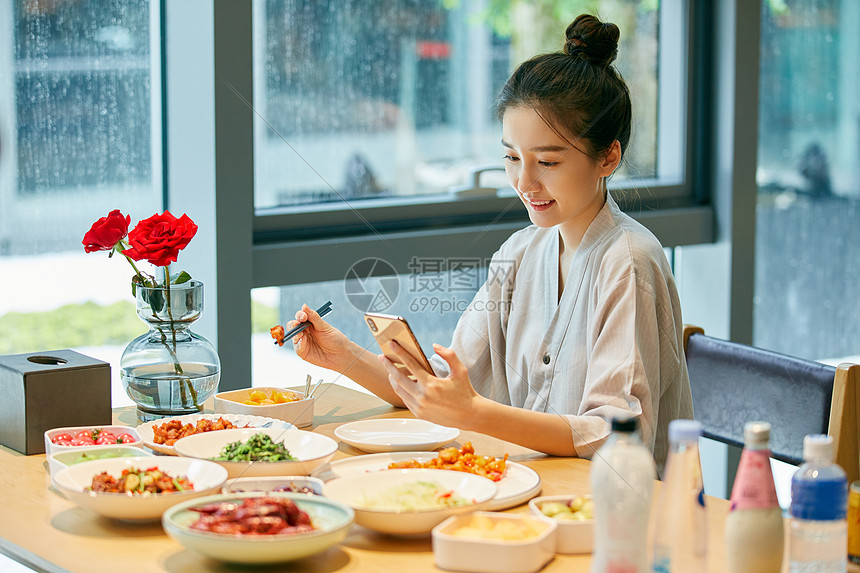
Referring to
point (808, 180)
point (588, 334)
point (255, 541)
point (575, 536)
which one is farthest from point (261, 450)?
point (808, 180)

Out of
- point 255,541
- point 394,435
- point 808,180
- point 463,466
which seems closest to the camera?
point 255,541

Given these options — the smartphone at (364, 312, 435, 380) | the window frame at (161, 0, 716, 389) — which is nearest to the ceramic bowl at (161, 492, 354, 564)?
the smartphone at (364, 312, 435, 380)

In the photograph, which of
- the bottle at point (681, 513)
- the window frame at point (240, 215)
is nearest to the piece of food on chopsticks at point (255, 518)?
the bottle at point (681, 513)

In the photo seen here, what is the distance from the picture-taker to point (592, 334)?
160 centimetres

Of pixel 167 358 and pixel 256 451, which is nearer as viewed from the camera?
pixel 256 451

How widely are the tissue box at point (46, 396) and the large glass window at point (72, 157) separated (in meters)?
0.68

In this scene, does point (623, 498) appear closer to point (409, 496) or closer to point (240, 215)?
point (409, 496)

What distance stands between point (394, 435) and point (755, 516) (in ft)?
2.30

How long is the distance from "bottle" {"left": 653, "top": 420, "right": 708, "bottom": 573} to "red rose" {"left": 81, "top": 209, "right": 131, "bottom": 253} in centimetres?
98

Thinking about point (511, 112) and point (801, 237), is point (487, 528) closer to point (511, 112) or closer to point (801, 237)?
point (511, 112)

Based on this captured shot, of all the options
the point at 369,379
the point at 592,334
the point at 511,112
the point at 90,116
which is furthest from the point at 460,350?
the point at 90,116

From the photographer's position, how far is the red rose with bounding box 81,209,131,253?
1.55m

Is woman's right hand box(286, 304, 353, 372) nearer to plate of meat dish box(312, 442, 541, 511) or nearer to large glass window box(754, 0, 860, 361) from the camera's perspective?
plate of meat dish box(312, 442, 541, 511)

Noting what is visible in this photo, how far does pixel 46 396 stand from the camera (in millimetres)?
1493
